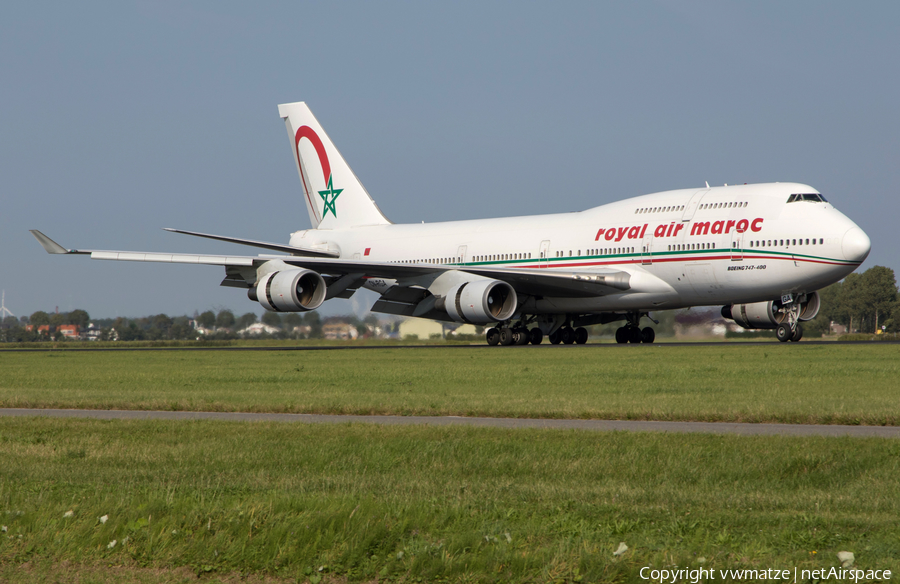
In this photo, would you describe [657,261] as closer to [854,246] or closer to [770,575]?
[854,246]

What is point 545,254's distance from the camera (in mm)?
39625

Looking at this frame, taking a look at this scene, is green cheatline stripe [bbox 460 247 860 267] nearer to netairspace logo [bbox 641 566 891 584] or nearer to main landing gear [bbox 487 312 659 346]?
main landing gear [bbox 487 312 659 346]

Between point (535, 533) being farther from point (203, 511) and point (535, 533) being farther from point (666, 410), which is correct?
point (666, 410)

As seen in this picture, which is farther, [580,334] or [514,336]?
[580,334]

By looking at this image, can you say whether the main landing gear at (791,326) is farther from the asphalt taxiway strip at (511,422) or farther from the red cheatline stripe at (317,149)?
the red cheatline stripe at (317,149)

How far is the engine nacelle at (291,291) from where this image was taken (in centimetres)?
3603

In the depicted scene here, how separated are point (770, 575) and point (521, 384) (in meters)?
14.0

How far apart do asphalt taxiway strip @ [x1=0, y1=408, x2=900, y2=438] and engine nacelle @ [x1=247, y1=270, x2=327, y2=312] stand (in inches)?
764

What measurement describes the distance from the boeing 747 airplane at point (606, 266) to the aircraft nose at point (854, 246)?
3 centimetres

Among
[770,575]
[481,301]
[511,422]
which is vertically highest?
[481,301]

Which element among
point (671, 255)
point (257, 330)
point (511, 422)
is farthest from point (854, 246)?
point (257, 330)

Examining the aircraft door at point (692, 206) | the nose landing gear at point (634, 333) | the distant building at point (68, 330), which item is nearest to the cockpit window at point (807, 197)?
the aircraft door at point (692, 206)

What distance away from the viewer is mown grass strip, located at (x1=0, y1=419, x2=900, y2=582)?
666cm

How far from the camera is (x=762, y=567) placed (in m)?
6.23
